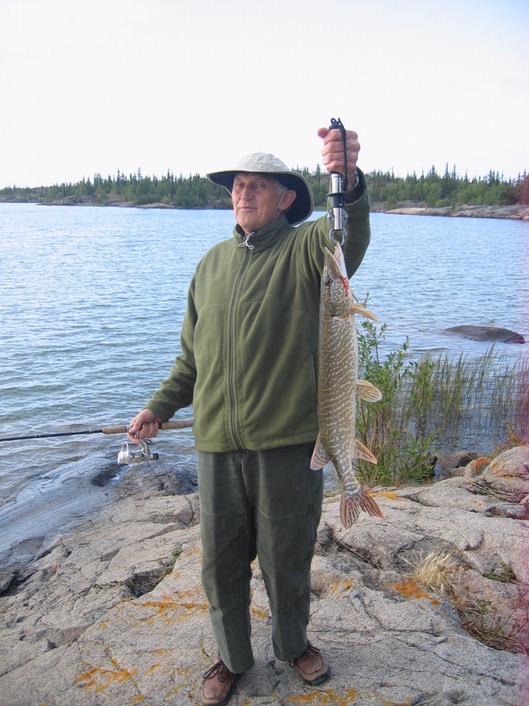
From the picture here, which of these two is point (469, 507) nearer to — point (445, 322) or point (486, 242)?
point (445, 322)

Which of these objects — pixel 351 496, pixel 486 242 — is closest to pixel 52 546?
pixel 351 496

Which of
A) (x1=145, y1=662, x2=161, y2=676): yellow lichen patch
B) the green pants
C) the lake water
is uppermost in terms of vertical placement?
the green pants

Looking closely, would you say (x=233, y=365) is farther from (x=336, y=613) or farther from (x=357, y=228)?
(x=336, y=613)

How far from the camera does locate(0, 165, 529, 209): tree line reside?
356 feet

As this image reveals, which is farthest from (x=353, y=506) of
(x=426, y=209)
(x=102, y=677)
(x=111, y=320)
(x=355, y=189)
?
(x=426, y=209)

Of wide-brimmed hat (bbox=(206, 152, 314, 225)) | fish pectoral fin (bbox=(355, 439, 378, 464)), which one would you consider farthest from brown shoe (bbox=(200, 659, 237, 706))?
wide-brimmed hat (bbox=(206, 152, 314, 225))

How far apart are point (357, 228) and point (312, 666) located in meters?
2.34

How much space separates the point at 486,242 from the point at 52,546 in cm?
5508

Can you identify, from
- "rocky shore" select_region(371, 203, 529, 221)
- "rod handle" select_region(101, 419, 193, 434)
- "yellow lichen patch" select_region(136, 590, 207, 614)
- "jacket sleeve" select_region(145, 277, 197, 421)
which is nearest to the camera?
"jacket sleeve" select_region(145, 277, 197, 421)

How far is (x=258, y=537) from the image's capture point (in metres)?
3.44

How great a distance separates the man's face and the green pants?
120 cm

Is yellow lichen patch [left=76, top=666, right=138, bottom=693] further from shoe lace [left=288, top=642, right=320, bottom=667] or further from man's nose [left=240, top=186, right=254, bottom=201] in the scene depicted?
man's nose [left=240, top=186, right=254, bottom=201]

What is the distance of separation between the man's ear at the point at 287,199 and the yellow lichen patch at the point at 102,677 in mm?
2819

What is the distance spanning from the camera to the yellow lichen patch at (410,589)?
4.29 metres
